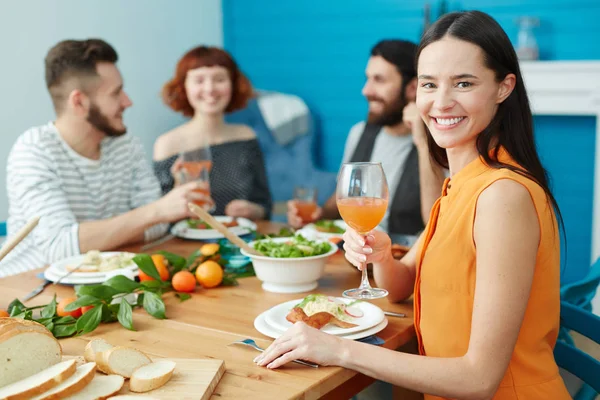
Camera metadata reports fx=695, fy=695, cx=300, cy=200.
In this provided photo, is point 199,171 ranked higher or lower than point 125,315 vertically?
higher

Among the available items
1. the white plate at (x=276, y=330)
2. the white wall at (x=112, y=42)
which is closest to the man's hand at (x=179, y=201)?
the white plate at (x=276, y=330)

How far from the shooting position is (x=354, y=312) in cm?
156

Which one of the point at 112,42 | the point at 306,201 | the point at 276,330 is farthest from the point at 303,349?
the point at 112,42

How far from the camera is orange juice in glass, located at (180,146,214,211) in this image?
2.40 metres

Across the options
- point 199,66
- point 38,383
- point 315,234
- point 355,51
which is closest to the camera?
point 38,383

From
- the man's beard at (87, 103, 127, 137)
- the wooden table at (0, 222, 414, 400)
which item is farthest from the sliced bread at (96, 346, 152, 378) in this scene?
the man's beard at (87, 103, 127, 137)

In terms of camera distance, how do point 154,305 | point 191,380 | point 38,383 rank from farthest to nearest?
point 154,305 < point 191,380 < point 38,383

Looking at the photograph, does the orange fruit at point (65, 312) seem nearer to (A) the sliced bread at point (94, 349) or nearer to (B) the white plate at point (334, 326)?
(A) the sliced bread at point (94, 349)

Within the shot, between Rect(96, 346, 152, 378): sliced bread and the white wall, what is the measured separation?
2.92 metres

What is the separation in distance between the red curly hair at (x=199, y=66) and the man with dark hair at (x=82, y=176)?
0.86m

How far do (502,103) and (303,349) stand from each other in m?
0.64

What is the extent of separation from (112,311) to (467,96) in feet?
2.97

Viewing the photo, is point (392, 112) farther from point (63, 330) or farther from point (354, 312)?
point (63, 330)

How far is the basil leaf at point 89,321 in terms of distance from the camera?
Result: 4.85 ft
